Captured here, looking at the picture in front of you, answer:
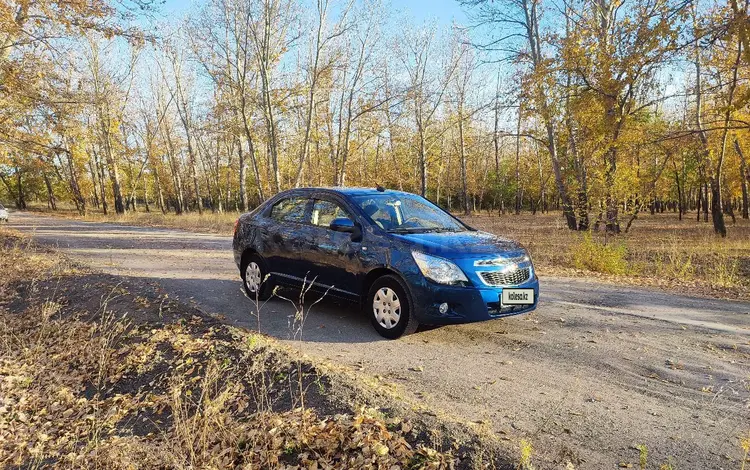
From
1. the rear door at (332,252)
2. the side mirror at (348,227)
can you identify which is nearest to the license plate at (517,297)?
the rear door at (332,252)

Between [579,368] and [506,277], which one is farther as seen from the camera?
[506,277]

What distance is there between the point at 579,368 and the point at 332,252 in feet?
9.85

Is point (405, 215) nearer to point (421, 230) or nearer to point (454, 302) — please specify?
point (421, 230)

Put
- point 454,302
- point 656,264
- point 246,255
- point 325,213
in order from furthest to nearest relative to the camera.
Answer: point 656,264 → point 246,255 → point 325,213 → point 454,302

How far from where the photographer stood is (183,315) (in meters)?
5.93

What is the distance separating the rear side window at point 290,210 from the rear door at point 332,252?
227 millimetres

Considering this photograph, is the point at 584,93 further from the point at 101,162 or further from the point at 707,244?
the point at 101,162

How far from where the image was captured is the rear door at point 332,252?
535 cm

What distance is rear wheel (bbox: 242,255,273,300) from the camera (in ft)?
21.9

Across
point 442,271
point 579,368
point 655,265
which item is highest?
point 442,271

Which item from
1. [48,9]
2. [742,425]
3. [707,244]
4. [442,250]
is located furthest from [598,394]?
[707,244]

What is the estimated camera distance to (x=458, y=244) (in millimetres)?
4930

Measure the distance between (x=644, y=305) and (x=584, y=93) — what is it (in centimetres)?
978

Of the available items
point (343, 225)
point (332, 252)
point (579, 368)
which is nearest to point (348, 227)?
point (343, 225)
